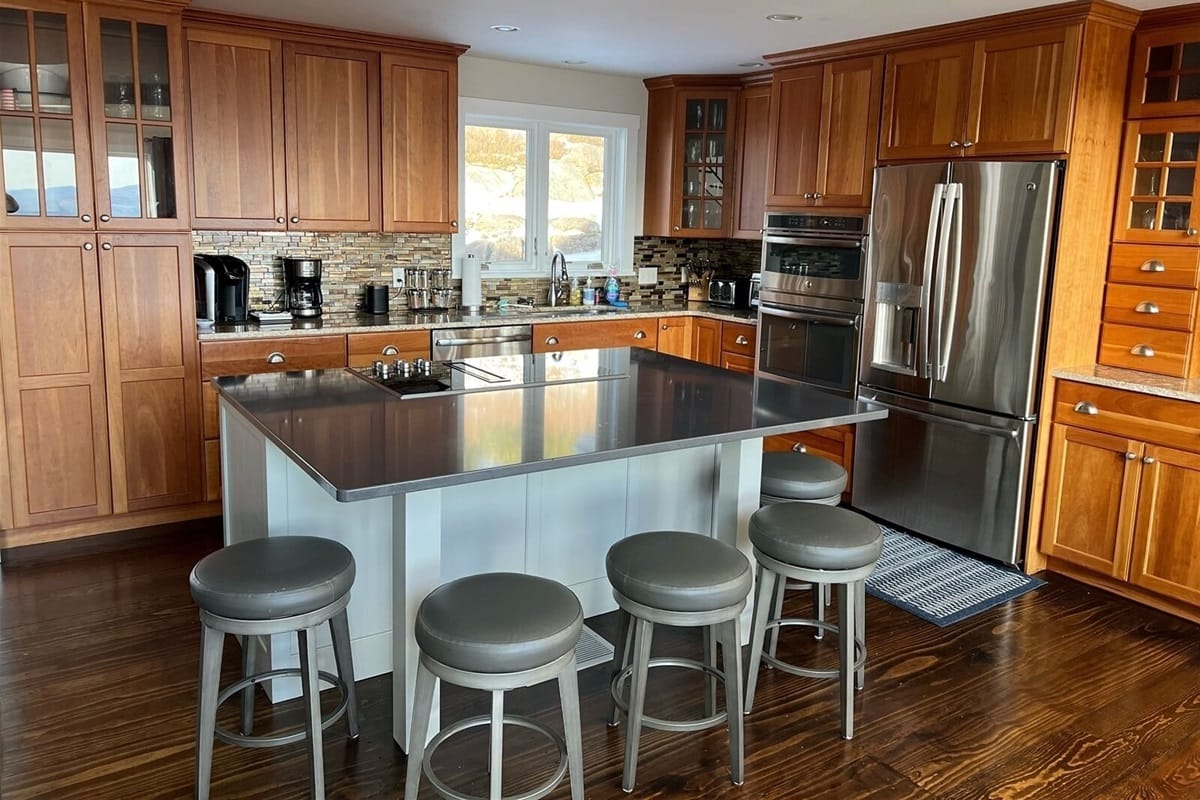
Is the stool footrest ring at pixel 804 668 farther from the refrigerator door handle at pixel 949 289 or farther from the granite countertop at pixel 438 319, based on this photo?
the granite countertop at pixel 438 319

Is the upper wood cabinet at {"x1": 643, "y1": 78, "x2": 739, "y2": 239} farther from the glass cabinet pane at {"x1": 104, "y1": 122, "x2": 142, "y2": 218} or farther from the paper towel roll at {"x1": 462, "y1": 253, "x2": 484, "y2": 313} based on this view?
the glass cabinet pane at {"x1": 104, "y1": 122, "x2": 142, "y2": 218}

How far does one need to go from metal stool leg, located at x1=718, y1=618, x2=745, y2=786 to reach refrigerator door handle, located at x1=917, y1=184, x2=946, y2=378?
7.28 feet

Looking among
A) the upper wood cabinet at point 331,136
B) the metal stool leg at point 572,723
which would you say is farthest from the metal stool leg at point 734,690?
the upper wood cabinet at point 331,136

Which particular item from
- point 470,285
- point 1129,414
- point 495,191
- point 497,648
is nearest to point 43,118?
point 470,285

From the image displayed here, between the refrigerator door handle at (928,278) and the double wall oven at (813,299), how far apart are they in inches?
15.2

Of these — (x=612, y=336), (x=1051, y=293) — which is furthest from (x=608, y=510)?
(x=612, y=336)

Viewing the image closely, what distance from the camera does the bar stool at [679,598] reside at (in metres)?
2.27

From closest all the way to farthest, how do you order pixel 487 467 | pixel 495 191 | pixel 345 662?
1. pixel 487 467
2. pixel 345 662
3. pixel 495 191

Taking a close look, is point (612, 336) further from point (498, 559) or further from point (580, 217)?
point (498, 559)

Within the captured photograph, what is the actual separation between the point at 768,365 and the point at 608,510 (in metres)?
2.21

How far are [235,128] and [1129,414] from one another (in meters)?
4.11

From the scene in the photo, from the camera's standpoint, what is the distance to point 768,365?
510 centimetres

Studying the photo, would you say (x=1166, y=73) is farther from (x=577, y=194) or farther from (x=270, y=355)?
(x=270, y=355)

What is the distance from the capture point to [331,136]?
4.62 meters
